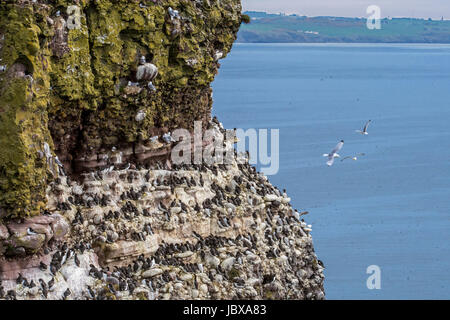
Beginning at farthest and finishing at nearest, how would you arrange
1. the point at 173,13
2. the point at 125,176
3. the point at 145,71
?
the point at 173,13
the point at 145,71
the point at 125,176

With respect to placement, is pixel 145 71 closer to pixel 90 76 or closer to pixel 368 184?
pixel 90 76

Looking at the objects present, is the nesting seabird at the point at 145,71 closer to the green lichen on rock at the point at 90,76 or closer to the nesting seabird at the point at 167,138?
the green lichen on rock at the point at 90,76

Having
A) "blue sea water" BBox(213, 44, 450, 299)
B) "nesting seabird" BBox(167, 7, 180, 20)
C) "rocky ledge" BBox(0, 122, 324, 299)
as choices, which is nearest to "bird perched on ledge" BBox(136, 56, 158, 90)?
"nesting seabird" BBox(167, 7, 180, 20)

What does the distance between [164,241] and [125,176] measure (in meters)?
2.66

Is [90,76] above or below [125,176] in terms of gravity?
above

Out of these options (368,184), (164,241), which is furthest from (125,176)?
(368,184)

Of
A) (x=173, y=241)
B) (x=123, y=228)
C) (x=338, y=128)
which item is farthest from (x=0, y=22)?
(x=338, y=128)

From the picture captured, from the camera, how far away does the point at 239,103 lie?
17475cm

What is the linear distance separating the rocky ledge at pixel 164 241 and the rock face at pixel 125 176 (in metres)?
0.05

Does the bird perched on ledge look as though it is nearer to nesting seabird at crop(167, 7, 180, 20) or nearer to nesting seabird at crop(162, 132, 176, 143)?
nesting seabird at crop(167, 7, 180, 20)

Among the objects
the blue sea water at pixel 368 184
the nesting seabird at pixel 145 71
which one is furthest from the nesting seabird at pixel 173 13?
the blue sea water at pixel 368 184

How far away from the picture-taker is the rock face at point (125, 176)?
32.5 m

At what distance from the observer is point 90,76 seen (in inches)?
1470
